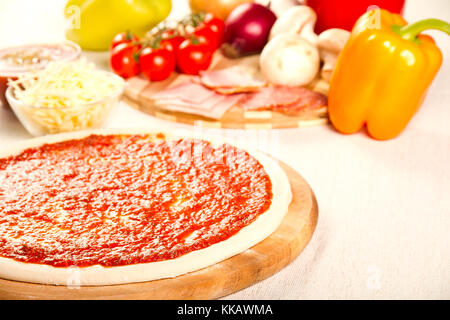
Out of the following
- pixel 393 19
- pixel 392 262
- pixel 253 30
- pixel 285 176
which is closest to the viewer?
pixel 392 262

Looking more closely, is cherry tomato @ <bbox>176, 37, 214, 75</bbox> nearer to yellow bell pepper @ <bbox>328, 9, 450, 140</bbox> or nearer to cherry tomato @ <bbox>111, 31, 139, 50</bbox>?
cherry tomato @ <bbox>111, 31, 139, 50</bbox>

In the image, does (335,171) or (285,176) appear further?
(335,171)

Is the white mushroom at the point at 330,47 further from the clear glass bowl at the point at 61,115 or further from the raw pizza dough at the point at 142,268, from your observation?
the raw pizza dough at the point at 142,268

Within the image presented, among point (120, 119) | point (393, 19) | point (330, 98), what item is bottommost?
point (120, 119)

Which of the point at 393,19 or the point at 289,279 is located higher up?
the point at 393,19

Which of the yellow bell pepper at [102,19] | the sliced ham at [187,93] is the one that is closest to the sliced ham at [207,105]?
the sliced ham at [187,93]

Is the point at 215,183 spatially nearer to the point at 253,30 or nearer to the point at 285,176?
the point at 285,176

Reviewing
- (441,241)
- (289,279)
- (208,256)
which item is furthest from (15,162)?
(441,241)
